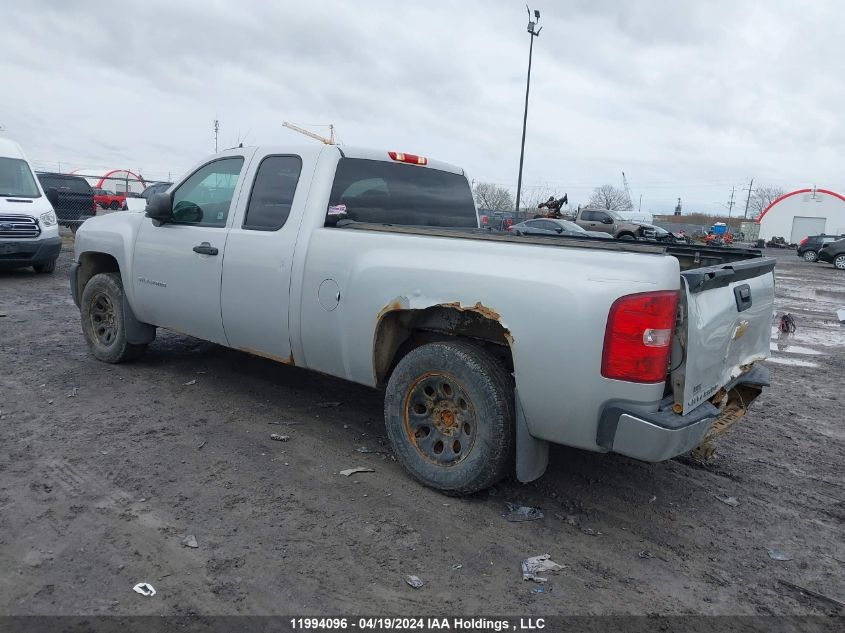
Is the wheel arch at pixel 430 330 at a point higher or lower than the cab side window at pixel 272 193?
lower

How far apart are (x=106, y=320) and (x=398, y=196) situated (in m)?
3.14

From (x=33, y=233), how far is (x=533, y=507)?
425 inches

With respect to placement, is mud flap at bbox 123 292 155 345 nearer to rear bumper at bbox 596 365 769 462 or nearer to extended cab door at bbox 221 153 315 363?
extended cab door at bbox 221 153 315 363

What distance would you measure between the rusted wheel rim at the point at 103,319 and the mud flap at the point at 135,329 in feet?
0.76

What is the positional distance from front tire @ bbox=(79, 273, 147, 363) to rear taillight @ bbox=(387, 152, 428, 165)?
277 centimetres

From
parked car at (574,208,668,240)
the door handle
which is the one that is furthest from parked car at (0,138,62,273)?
parked car at (574,208,668,240)

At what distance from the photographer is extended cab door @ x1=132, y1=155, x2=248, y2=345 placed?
495cm

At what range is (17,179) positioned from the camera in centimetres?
1192

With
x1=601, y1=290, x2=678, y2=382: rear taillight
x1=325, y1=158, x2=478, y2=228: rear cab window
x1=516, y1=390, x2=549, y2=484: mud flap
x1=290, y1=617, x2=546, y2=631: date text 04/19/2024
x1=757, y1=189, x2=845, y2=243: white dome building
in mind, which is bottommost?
x1=290, y1=617, x2=546, y2=631: date text 04/19/2024

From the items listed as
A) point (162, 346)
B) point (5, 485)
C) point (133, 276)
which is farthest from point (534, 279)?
point (162, 346)

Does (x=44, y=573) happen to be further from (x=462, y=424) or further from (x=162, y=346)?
(x=162, y=346)

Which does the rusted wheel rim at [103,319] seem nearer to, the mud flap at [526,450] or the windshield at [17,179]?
the mud flap at [526,450]

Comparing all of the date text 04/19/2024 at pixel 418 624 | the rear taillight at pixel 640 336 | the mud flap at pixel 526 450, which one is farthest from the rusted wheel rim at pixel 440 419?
the date text 04/19/2024 at pixel 418 624

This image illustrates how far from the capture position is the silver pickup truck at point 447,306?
10.0 feet
